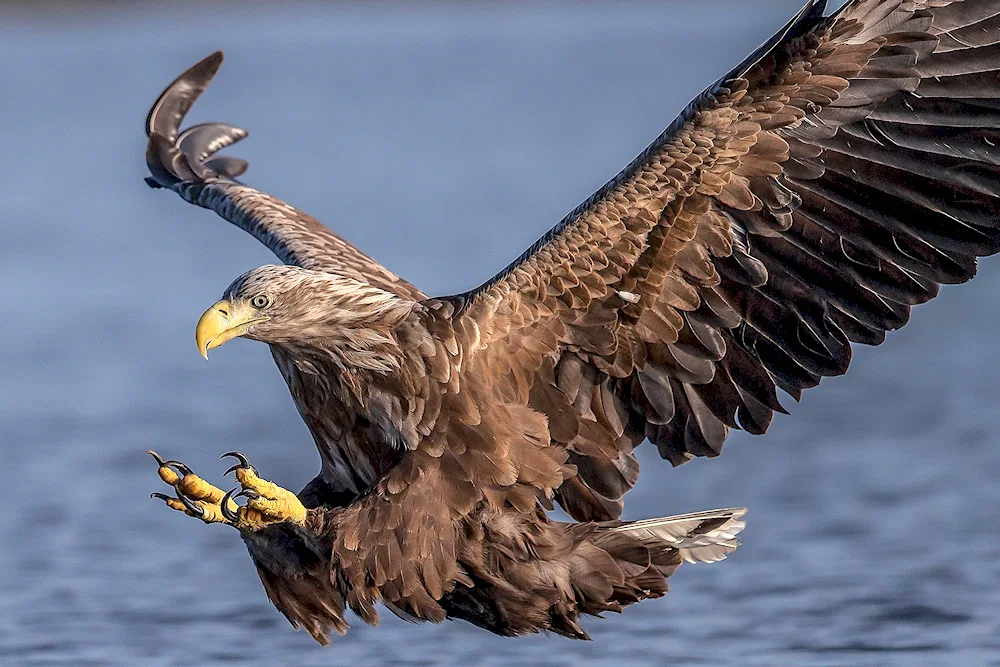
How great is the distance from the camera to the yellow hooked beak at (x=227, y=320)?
17.8ft

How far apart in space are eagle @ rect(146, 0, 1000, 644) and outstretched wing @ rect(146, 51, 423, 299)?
0.73m

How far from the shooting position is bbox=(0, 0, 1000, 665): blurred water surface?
286 inches

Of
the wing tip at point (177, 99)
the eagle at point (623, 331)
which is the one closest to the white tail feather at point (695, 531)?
the eagle at point (623, 331)

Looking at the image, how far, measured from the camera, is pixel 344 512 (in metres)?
5.70

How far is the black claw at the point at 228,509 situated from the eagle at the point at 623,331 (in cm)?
1

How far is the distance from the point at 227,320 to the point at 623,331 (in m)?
1.24

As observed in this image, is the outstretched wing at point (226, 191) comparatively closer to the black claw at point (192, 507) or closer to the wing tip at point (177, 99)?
the wing tip at point (177, 99)

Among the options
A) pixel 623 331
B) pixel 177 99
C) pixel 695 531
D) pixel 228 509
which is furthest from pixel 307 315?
pixel 177 99

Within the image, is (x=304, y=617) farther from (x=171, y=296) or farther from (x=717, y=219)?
(x=171, y=296)

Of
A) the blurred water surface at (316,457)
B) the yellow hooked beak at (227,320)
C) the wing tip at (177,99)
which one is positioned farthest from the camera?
the wing tip at (177,99)

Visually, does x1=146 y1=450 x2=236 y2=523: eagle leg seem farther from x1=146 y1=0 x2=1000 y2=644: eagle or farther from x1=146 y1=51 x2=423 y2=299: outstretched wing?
x1=146 y1=51 x2=423 y2=299: outstretched wing

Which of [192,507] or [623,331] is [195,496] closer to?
[192,507]

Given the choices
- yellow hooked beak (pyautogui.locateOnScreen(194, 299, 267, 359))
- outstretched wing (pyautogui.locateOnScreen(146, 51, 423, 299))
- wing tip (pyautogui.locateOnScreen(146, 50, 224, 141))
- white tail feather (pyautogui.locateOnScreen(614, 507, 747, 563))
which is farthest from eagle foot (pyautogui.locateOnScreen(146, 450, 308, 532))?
wing tip (pyautogui.locateOnScreen(146, 50, 224, 141))

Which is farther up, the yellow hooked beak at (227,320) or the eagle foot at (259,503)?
the yellow hooked beak at (227,320)
